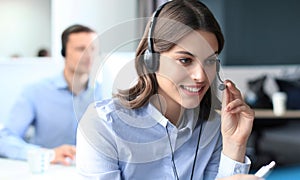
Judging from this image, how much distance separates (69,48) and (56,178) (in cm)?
70

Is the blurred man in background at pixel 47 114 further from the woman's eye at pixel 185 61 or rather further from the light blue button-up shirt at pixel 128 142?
the woman's eye at pixel 185 61

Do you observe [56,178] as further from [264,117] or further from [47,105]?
[264,117]

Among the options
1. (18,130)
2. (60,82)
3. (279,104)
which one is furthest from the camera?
(279,104)

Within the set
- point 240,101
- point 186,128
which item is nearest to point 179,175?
point 186,128

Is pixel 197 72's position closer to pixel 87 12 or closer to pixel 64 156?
pixel 64 156

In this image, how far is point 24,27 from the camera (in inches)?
157

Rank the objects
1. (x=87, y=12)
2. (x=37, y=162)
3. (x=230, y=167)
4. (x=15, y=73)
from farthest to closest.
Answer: (x=15, y=73) < (x=87, y=12) < (x=37, y=162) < (x=230, y=167)

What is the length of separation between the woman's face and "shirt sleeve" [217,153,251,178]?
17cm

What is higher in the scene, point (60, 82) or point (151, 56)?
point (151, 56)

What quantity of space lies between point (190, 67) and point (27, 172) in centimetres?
89

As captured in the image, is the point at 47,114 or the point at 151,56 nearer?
the point at 151,56

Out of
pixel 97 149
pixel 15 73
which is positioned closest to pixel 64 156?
pixel 97 149

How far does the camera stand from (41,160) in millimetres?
1461

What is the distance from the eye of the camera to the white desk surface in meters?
1.40
